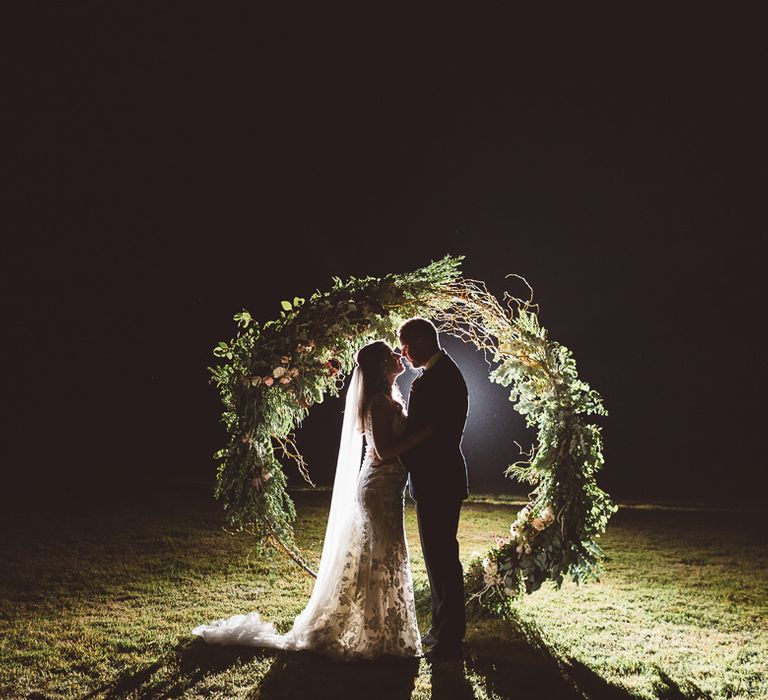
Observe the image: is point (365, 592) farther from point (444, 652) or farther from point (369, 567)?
point (444, 652)

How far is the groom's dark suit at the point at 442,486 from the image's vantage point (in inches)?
206

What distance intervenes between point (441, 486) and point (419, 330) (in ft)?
4.46

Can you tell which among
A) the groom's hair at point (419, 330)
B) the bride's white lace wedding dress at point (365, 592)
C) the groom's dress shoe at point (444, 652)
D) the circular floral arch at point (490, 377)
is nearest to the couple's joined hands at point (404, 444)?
the bride's white lace wedding dress at point (365, 592)

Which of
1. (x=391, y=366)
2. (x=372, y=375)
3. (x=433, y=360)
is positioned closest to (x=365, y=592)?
(x=372, y=375)

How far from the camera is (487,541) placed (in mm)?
10422

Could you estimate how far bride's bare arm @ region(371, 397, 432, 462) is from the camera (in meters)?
5.24

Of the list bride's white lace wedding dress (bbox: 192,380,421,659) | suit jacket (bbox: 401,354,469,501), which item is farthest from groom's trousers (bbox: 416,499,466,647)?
bride's white lace wedding dress (bbox: 192,380,421,659)

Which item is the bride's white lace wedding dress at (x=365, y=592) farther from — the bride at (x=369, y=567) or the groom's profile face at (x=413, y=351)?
the groom's profile face at (x=413, y=351)

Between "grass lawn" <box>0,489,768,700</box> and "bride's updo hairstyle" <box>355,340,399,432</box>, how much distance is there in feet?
7.00

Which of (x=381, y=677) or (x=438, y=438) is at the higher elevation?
(x=438, y=438)

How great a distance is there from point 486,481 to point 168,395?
43.1ft

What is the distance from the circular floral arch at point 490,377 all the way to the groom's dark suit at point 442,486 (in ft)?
3.23

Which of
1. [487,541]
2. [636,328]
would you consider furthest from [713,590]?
[636,328]

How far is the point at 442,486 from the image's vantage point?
17.2 ft
